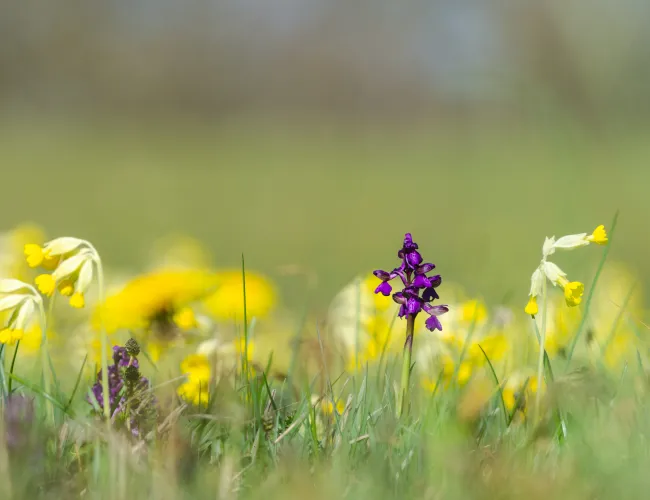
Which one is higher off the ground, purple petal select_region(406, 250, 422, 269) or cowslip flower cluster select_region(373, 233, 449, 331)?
purple petal select_region(406, 250, 422, 269)

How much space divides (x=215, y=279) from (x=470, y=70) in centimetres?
151

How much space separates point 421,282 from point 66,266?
0.53 meters

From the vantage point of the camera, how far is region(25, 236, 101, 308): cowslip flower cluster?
1411 millimetres

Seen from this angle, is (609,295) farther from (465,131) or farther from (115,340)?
(465,131)

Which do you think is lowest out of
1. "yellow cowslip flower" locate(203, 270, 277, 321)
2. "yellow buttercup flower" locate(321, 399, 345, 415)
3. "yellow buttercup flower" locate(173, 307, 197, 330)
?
"yellow buttercup flower" locate(321, 399, 345, 415)

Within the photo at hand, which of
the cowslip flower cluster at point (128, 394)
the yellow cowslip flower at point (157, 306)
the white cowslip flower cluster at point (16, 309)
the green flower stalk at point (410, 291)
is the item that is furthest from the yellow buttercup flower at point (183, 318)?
the green flower stalk at point (410, 291)

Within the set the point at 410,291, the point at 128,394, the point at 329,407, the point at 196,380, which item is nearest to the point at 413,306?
the point at 410,291

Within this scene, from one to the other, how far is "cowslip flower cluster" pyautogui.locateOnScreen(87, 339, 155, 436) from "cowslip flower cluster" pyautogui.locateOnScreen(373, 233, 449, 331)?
377mm

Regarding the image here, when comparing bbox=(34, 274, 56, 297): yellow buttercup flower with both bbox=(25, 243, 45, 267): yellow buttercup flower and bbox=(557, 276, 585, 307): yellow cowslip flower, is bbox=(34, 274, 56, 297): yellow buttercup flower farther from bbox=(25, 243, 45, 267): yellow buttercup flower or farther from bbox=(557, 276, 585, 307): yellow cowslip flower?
bbox=(557, 276, 585, 307): yellow cowslip flower

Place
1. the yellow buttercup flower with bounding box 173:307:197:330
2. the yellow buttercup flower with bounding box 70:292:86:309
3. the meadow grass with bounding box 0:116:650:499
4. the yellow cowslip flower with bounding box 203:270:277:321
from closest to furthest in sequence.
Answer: the meadow grass with bounding box 0:116:650:499
the yellow buttercup flower with bounding box 70:292:86:309
the yellow buttercup flower with bounding box 173:307:197:330
the yellow cowslip flower with bounding box 203:270:277:321

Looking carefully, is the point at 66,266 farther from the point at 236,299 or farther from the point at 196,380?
the point at 236,299

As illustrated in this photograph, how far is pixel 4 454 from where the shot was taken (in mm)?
1169

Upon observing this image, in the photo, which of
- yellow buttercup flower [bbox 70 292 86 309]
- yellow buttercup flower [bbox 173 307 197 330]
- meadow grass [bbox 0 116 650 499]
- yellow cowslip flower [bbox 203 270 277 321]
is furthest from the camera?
yellow cowslip flower [bbox 203 270 277 321]

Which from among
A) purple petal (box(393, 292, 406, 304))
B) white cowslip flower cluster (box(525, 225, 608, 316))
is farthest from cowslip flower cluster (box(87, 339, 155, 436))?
white cowslip flower cluster (box(525, 225, 608, 316))
